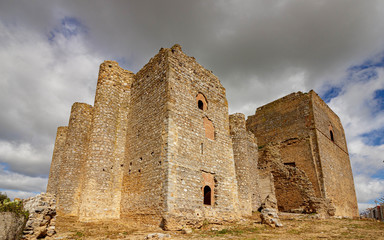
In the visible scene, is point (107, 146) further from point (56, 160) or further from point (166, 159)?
point (56, 160)

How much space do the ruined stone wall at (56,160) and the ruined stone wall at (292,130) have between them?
55.1 ft

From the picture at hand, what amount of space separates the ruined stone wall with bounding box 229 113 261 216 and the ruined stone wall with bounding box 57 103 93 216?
9.86 m

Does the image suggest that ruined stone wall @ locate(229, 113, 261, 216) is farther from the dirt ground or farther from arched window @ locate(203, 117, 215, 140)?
arched window @ locate(203, 117, 215, 140)

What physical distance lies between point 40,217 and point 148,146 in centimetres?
541

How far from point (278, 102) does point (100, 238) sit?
2018 cm

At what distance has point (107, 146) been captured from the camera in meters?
13.9

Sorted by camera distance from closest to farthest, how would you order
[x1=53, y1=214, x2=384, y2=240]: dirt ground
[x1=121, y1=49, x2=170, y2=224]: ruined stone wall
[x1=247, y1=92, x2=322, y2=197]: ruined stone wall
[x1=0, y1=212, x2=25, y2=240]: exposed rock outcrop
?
[x1=0, y1=212, x2=25, y2=240]: exposed rock outcrop < [x1=53, y1=214, x2=384, y2=240]: dirt ground < [x1=121, y1=49, x2=170, y2=224]: ruined stone wall < [x1=247, y1=92, x2=322, y2=197]: ruined stone wall

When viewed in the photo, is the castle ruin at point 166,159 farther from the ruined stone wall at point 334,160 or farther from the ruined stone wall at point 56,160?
the ruined stone wall at point 334,160

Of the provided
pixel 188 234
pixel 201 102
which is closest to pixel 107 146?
pixel 201 102

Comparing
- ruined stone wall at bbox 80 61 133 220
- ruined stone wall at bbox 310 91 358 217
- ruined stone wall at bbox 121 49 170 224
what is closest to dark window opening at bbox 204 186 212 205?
ruined stone wall at bbox 121 49 170 224

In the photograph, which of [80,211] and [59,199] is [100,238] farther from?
[59,199]

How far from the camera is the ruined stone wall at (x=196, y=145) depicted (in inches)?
442

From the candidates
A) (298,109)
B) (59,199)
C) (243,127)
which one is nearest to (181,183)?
(59,199)

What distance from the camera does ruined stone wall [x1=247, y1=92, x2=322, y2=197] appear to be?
2016 centimetres
